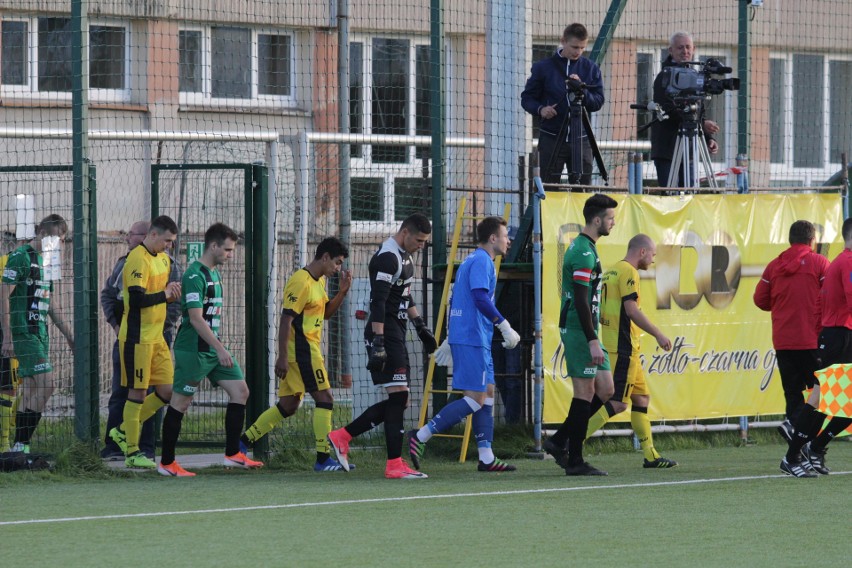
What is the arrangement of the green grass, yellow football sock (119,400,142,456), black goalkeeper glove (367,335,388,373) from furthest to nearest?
1. yellow football sock (119,400,142,456)
2. black goalkeeper glove (367,335,388,373)
3. the green grass

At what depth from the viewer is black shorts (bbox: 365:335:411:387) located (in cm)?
1075

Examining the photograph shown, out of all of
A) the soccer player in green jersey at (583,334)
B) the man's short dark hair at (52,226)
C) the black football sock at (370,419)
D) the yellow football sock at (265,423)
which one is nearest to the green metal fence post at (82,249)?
the man's short dark hair at (52,226)

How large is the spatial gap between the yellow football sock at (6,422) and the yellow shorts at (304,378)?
2100 millimetres

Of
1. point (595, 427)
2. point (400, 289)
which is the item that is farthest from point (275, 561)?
point (595, 427)

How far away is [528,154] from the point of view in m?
13.6

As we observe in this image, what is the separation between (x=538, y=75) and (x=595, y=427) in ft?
11.3

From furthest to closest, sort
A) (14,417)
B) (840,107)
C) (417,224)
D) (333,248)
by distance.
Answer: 1. (840,107)
2. (14,417)
3. (333,248)
4. (417,224)

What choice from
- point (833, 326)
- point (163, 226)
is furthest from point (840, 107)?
point (163, 226)

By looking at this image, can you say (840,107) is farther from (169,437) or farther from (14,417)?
(14,417)

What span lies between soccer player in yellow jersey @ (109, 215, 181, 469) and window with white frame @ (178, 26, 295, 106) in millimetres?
6719

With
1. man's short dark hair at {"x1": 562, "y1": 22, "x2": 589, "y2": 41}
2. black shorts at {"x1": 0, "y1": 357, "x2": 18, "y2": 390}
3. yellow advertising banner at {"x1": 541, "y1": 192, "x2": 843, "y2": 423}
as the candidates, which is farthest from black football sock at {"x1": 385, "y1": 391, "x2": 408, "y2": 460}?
man's short dark hair at {"x1": 562, "y1": 22, "x2": 589, "y2": 41}

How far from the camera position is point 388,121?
61.1 ft

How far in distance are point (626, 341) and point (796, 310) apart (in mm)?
1457

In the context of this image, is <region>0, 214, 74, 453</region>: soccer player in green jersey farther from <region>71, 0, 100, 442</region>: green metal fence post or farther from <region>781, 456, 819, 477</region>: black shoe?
<region>781, 456, 819, 477</region>: black shoe
